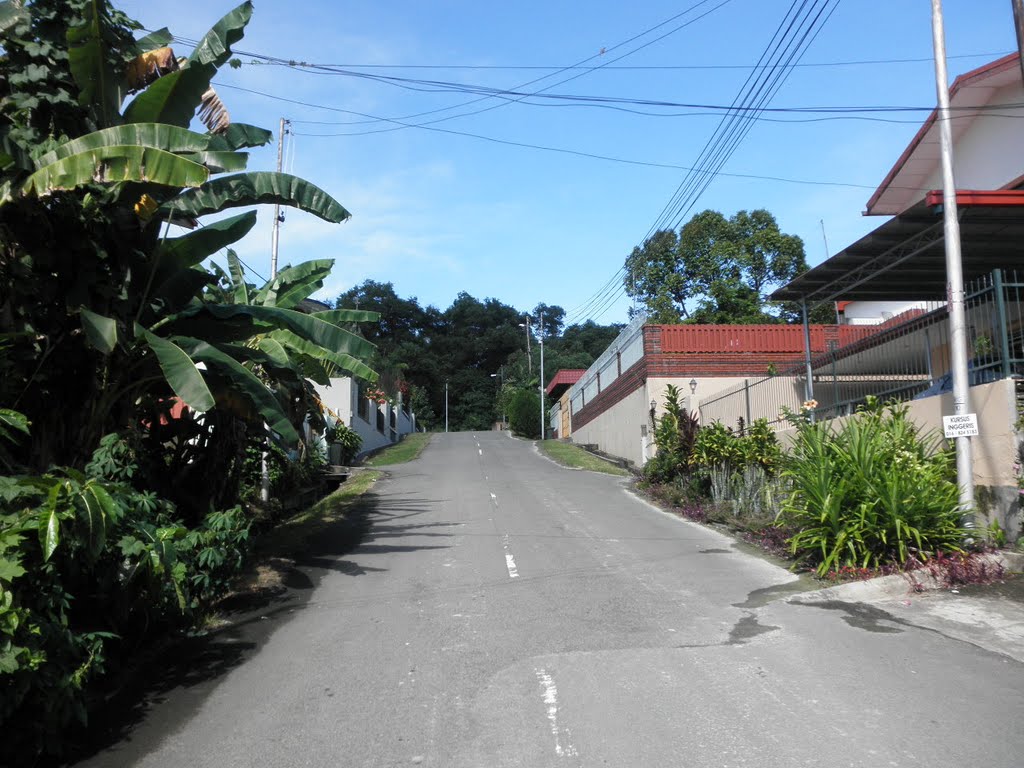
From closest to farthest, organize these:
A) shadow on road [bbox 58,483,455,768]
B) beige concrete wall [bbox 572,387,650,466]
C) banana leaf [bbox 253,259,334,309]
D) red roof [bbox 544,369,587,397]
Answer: shadow on road [bbox 58,483,455,768]
banana leaf [bbox 253,259,334,309]
beige concrete wall [bbox 572,387,650,466]
red roof [bbox 544,369,587,397]

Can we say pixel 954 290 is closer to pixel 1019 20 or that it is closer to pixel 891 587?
pixel 1019 20

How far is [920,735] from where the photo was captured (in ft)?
17.2

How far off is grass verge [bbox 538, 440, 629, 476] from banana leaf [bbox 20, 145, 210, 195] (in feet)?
67.4

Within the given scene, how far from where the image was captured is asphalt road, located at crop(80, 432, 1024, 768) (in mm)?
5238

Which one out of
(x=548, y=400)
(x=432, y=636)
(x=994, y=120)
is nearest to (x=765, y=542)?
(x=432, y=636)

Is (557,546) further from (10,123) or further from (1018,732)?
(10,123)

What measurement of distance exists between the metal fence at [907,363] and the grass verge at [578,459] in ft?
26.1

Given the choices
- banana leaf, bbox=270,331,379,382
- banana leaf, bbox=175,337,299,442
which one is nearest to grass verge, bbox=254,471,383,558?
banana leaf, bbox=270,331,379,382

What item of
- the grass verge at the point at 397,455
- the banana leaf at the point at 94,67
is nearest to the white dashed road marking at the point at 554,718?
the banana leaf at the point at 94,67

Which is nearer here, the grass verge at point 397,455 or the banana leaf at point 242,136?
the banana leaf at point 242,136

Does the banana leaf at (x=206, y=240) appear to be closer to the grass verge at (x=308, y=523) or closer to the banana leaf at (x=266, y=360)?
the banana leaf at (x=266, y=360)

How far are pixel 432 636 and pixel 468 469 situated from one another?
20393mm

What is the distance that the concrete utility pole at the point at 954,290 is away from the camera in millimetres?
10133

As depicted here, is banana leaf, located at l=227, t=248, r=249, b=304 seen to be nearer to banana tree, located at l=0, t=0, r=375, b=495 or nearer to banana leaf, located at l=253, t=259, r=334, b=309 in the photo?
banana leaf, located at l=253, t=259, r=334, b=309
